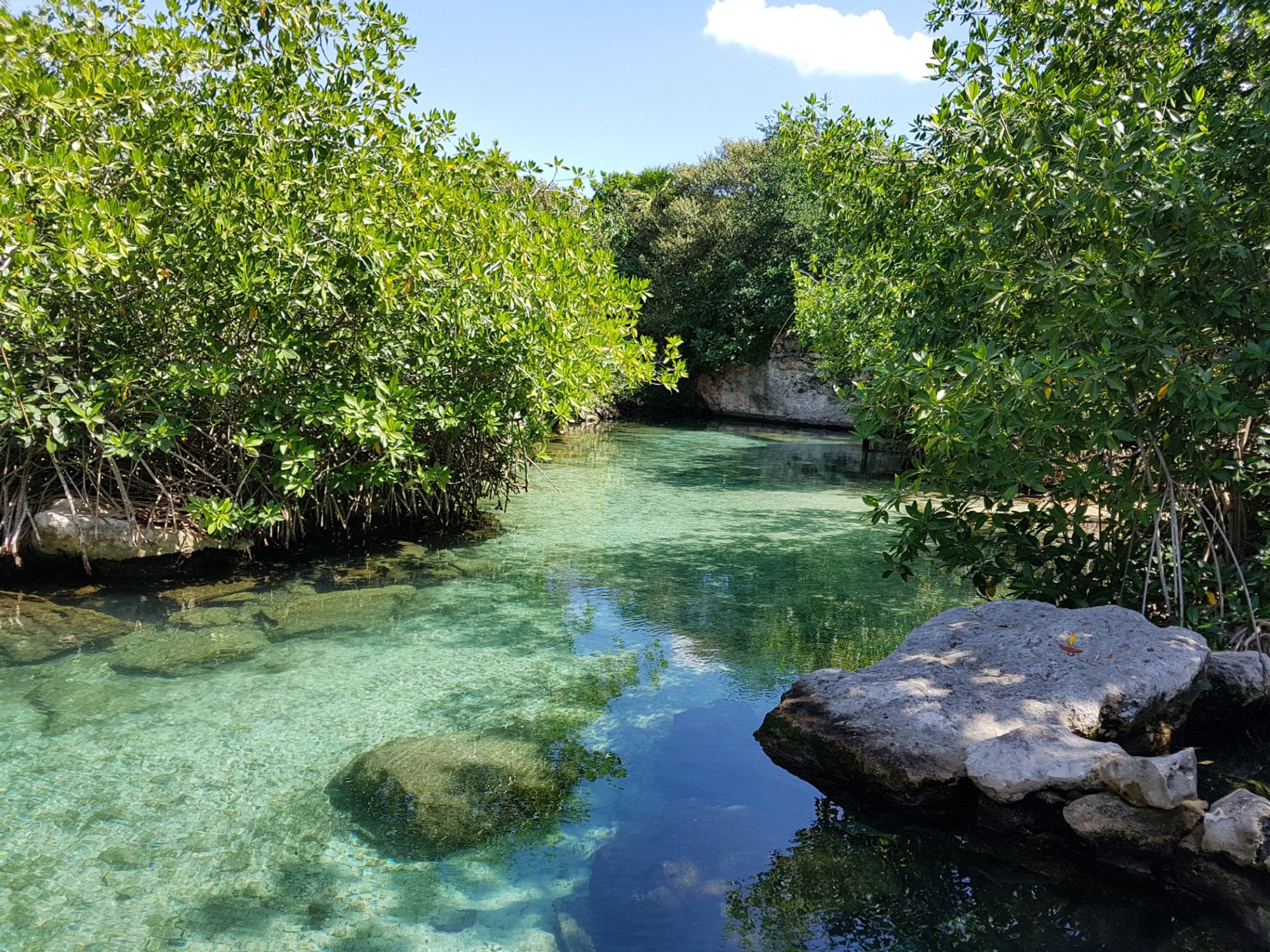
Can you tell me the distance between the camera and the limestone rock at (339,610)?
24.7 feet

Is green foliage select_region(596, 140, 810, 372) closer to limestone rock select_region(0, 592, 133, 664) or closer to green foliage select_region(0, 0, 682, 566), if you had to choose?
green foliage select_region(0, 0, 682, 566)

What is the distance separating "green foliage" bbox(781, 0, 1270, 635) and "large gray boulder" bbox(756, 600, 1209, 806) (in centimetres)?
78

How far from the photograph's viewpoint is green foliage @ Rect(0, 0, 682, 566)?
6926 millimetres

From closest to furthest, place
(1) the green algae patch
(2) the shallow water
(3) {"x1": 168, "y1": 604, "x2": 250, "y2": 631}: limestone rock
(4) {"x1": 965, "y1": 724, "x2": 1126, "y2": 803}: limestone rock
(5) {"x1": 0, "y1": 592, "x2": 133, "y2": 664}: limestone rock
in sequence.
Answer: (2) the shallow water < (4) {"x1": 965, "y1": 724, "x2": 1126, "y2": 803}: limestone rock < (1) the green algae patch < (5) {"x1": 0, "y1": 592, "x2": 133, "y2": 664}: limestone rock < (3) {"x1": 168, "y1": 604, "x2": 250, "y2": 631}: limestone rock

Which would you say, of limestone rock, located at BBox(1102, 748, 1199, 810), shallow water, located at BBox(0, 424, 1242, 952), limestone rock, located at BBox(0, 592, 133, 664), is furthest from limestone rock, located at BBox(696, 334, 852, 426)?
limestone rock, located at BBox(1102, 748, 1199, 810)

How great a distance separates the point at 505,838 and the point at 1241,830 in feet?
11.4

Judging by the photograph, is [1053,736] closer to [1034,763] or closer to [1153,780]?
[1034,763]

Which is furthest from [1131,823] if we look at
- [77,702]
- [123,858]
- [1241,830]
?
[77,702]

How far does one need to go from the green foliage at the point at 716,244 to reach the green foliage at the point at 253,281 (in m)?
22.0

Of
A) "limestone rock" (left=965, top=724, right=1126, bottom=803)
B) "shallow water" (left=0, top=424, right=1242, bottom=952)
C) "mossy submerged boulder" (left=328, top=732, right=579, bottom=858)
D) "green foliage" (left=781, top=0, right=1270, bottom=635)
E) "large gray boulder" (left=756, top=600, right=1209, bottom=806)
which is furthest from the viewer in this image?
"green foliage" (left=781, top=0, right=1270, bottom=635)

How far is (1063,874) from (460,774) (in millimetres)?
3263

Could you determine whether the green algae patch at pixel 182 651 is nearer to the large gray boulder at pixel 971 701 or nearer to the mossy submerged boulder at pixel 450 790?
the mossy submerged boulder at pixel 450 790

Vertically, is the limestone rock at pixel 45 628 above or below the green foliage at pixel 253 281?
below

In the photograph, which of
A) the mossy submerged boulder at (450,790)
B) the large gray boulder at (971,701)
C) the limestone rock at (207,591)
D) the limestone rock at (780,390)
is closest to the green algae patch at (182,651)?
the limestone rock at (207,591)
